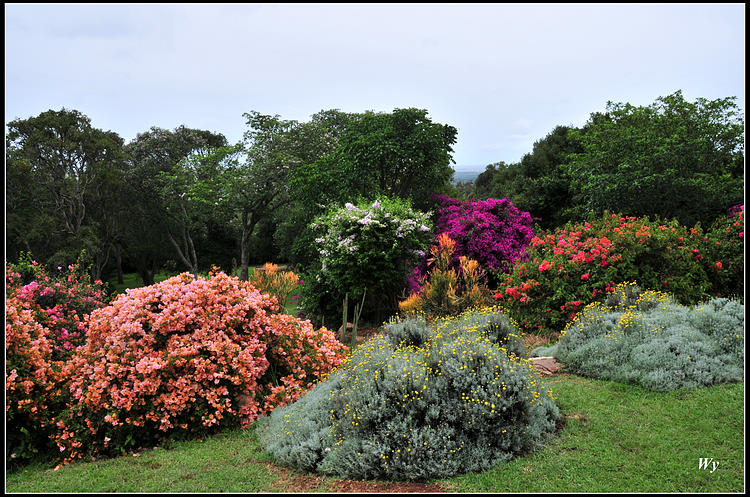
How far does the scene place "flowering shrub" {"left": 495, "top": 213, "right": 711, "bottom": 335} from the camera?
7574 mm

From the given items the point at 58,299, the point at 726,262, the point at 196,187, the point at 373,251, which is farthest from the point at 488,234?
the point at 196,187

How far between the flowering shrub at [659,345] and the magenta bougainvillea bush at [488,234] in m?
5.08

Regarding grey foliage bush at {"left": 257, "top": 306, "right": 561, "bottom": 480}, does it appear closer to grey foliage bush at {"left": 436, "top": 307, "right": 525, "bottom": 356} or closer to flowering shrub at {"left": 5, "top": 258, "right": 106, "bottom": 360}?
grey foliage bush at {"left": 436, "top": 307, "right": 525, "bottom": 356}

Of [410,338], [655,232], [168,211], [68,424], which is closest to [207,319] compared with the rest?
[68,424]

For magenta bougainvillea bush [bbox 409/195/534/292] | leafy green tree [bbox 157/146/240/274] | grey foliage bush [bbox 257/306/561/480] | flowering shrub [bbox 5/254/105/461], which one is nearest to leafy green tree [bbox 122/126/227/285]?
leafy green tree [bbox 157/146/240/274]

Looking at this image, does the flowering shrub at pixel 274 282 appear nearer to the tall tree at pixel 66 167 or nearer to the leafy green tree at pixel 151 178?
the tall tree at pixel 66 167

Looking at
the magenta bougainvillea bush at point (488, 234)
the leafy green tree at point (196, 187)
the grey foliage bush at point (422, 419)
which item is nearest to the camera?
the grey foliage bush at point (422, 419)

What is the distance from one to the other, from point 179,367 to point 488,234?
8752 millimetres

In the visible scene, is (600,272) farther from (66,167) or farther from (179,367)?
(66,167)

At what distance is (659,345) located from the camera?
17.4ft

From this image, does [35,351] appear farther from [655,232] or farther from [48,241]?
[48,241]

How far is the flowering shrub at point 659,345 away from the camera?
498cm

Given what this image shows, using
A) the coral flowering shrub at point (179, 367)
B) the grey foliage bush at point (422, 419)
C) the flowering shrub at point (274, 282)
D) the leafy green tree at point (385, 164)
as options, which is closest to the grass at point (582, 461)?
the grey foliage bush at point (422, 419)

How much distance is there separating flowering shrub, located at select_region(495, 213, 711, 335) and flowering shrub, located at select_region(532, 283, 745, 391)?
1.09 metres
